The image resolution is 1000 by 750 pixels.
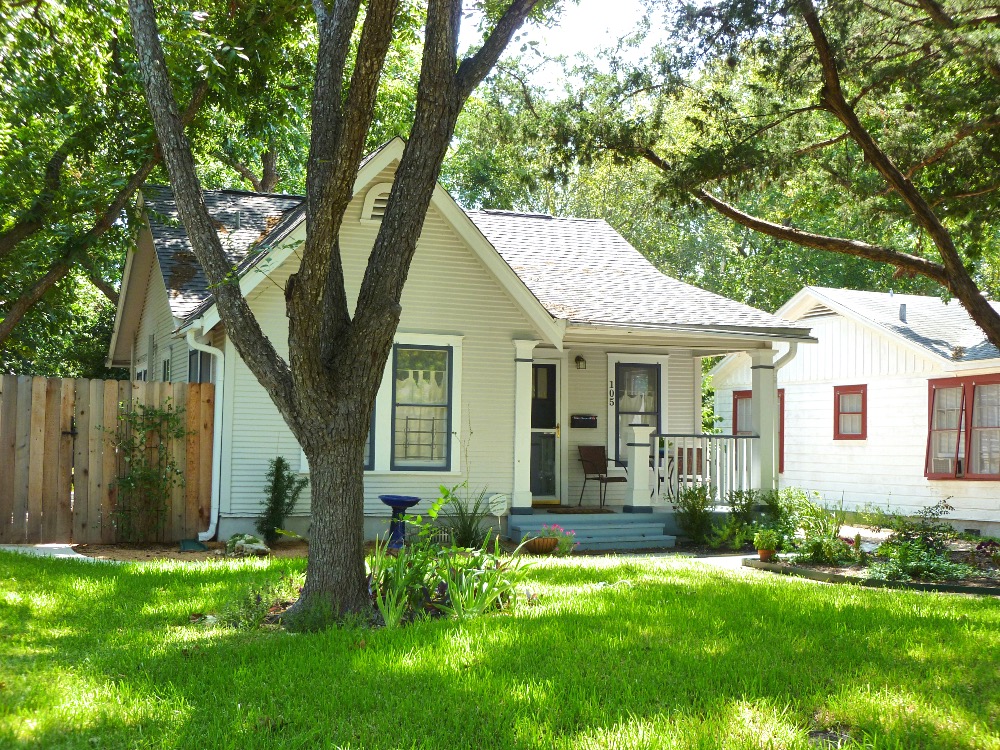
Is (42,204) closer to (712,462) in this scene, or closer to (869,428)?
(712,462)

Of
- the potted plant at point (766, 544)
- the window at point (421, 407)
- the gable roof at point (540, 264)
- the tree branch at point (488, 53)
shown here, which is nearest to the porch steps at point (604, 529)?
the window at point (421, 407)

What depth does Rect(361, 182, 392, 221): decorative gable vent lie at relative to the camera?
12.4 meters

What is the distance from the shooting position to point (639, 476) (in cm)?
1406

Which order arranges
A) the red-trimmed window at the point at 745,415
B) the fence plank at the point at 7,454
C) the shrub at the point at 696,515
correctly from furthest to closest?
1. the red-trimmed window at the point at 745,415
2. the shrub at the point at 696,515
3. the fence plank at the point at 7,454

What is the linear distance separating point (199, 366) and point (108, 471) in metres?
2.62

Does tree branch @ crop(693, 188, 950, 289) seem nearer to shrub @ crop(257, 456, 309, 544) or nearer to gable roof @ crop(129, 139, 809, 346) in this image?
gable roof @ crop(129, 139, 809, 346)

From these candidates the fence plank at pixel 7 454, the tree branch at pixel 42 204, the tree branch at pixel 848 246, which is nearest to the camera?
the fence plank at pixel 7 454

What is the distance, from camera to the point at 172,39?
482 inches

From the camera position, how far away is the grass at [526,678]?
4.06 metres

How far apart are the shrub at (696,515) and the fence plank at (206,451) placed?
262 inches

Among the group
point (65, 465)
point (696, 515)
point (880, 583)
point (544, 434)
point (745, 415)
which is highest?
point (745, 415)

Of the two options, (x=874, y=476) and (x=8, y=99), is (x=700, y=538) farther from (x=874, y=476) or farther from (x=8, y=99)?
(x=8, y=99)

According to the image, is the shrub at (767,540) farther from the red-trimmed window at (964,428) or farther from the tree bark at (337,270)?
the red-trimmed window at (964,428)

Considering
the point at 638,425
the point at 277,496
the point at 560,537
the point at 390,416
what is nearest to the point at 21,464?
the point at 277,496
